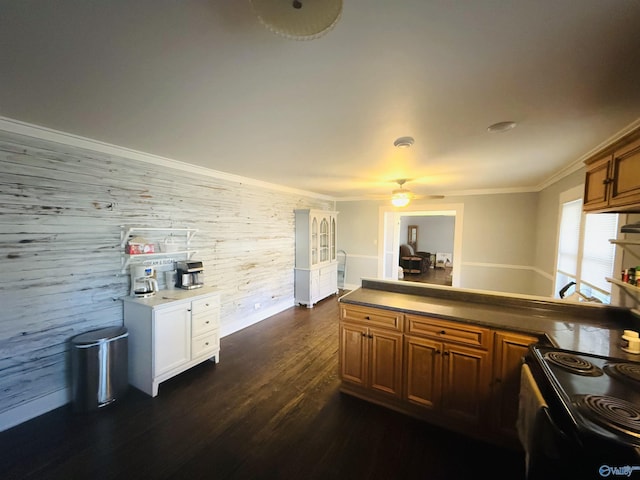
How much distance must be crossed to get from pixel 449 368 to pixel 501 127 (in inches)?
75.9

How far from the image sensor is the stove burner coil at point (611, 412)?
3.10 feet

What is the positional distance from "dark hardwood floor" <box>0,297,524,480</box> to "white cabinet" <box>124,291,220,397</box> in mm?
189

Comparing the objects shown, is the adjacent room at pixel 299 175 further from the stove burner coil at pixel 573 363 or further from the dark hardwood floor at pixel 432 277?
the dark hardwood floor at pixel 432 277

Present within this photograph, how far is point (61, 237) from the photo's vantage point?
2.25 meters

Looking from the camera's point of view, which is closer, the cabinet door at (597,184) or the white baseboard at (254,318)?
the cabinet door at (597,184)

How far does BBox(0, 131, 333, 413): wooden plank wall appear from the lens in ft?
6.64

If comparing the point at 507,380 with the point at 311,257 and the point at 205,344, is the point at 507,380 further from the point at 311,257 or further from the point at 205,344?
the point at 311,257

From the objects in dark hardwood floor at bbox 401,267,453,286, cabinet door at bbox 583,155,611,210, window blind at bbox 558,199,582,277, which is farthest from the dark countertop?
dark hardwood floor at bbox 401,267,453,286

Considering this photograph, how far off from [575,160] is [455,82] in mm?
2636

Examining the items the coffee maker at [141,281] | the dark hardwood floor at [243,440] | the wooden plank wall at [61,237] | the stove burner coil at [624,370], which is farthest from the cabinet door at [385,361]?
the wooden plank wall at [61,237]

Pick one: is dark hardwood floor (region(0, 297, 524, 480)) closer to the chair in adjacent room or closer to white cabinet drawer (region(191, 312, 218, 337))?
white cabinet drawer (region(191, 312, 218, 337))

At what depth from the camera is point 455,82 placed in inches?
54.1

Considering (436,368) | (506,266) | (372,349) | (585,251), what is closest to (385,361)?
(372,349)

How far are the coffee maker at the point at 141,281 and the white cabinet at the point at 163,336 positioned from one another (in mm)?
86
